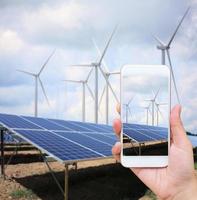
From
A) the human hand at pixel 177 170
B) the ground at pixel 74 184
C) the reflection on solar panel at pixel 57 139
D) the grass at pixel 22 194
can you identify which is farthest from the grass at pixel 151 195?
the human hand at pixel 177 170

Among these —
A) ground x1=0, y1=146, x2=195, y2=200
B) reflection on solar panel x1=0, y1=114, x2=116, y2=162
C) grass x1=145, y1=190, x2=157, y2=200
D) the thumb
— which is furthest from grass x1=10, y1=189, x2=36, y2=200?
the thumb

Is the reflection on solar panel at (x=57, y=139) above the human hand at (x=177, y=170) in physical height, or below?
below

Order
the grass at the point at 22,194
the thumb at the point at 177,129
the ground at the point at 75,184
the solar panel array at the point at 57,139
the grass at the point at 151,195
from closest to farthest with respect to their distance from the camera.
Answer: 1. the thumb at the point at 177,129
2. the solar panel array at the point at 57,139
3. the grass at the point at 22,194
4. the ground at the point at 75,184
5. the grass at the point at 151,195

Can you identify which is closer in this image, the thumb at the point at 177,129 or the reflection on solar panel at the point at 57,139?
the thumb at the point at 177,129

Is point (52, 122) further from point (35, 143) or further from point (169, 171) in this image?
point (169, 171)

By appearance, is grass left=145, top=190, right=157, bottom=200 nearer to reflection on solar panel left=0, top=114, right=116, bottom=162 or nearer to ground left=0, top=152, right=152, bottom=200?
ground left=0, top=152, right=152, bottom=200

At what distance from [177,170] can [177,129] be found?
27 centimetres

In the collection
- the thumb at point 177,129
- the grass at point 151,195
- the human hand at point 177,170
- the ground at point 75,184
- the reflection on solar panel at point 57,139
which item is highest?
Answer: the thumb at point 177,129

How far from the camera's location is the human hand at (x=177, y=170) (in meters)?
3.06

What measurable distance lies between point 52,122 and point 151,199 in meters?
6.44

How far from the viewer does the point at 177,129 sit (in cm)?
306

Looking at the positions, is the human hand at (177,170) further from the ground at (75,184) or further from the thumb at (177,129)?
the ground at (75,184)

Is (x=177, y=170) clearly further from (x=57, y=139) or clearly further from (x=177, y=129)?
(x=57, y=139)

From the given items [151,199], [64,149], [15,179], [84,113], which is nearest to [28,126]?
[15,179]
